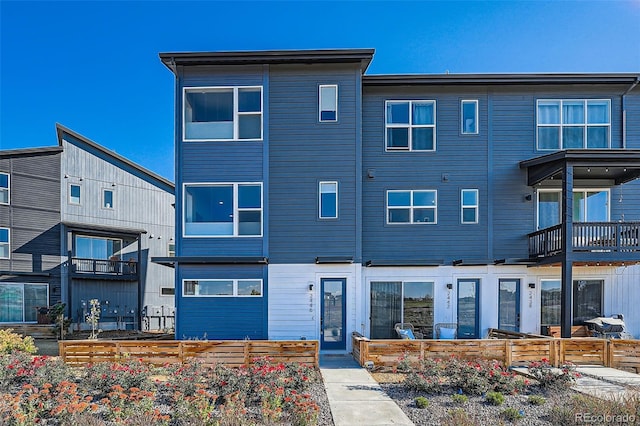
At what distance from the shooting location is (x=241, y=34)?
43.5 ft

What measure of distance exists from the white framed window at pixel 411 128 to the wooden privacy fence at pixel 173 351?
7.17 meters

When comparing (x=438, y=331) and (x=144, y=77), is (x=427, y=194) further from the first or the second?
(x=144, y=77)

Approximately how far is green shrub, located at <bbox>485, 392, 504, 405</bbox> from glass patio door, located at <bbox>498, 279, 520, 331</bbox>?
5.82 meters

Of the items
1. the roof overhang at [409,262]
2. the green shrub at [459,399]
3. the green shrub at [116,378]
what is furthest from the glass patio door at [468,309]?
the green shrub at [116,378]

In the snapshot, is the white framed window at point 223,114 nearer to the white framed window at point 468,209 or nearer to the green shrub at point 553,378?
the white framed window at point 468,209

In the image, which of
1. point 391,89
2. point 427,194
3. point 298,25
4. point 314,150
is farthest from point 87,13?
point 427,194

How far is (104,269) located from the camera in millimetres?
19297

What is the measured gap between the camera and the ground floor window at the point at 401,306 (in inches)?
470

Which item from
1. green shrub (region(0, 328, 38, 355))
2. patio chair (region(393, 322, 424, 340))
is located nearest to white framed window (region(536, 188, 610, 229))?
patio chair (region(393, 322, 424, 340))

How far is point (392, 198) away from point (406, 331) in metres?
4.02

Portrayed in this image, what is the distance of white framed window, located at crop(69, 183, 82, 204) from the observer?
60.2 feet

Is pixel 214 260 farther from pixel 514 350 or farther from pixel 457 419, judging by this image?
pixel 514 350

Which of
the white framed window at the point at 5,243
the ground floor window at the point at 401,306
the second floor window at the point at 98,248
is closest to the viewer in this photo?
the ground floor window at the point at 401,306

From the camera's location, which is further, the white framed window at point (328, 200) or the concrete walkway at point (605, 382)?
the white framed window at point (328, 200)
